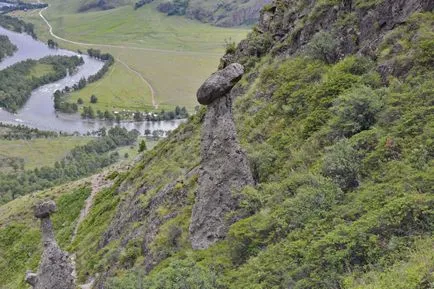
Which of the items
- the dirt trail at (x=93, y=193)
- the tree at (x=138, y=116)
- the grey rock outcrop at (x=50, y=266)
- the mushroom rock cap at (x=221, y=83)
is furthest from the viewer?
the tree at (x=138, y=116)

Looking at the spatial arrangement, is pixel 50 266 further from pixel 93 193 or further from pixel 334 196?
pixel 93 193

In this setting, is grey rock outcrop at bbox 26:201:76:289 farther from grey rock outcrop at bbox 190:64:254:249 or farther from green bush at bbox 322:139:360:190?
green bush at bbox 322:139:360:190

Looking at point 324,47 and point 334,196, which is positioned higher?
point 324,47

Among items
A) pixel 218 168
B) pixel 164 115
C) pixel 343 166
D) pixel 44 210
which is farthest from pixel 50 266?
pixel 164 115

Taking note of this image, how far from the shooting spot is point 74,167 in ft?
414

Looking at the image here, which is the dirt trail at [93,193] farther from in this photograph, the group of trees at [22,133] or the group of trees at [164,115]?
the group of trees at [164,115]

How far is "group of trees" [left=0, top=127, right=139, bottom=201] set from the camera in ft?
360

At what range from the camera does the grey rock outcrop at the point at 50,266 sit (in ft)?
78.5

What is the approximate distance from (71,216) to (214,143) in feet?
109

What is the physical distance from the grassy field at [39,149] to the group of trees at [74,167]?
615 centimetres

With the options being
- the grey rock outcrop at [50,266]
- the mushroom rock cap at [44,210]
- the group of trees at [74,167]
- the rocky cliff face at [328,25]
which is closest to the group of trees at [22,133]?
the group of trees at [74,167]

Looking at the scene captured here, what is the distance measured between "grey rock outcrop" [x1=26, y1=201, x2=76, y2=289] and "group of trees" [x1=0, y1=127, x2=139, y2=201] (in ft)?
263

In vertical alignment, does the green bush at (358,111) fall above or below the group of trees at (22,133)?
above

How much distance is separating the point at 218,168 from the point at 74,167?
11199cm
